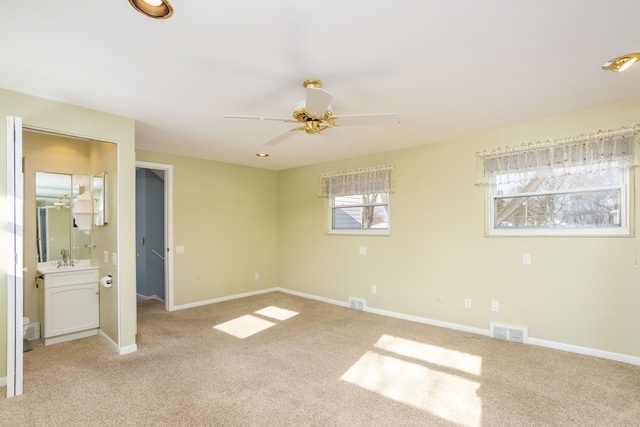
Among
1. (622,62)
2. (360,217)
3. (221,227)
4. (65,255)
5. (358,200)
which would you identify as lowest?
(65,255)

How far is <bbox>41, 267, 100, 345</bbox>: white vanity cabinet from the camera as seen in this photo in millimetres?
3447

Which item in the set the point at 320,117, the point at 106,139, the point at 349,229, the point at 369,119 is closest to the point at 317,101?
the point at 320,117

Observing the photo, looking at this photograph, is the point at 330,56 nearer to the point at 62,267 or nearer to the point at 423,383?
the point at 423,383

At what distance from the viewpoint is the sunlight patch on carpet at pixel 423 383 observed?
2.22 metres

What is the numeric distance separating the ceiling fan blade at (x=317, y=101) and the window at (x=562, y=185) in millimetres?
2446

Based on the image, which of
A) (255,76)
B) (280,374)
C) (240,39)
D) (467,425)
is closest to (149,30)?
(240,39)

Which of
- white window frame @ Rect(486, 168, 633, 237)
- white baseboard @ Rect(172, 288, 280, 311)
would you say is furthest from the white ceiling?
white baseboard @ Rect(172, 288, 280, 311)

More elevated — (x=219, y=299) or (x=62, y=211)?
(x=62, y=211)

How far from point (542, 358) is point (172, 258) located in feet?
15.5

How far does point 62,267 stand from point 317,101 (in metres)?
3.76

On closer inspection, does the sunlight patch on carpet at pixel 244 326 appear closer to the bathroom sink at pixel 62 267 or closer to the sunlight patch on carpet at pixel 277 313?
the sunlight patch on carpet at pixel 277 313

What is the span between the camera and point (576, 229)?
10.4 feet

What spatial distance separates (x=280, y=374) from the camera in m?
2.75

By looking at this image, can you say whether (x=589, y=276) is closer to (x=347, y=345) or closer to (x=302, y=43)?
(x=347, y=345)
